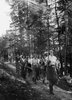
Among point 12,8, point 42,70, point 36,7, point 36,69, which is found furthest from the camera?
point 12,8

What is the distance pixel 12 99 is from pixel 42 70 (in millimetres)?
8010

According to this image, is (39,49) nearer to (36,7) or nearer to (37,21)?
(37,21)

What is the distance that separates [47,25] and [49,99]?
12.5m

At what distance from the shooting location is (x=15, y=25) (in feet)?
79.6

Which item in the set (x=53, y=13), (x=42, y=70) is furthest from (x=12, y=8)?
(x=42, y=70)

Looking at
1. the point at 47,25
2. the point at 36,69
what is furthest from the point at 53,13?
the point at 36,69

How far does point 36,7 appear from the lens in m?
16.7

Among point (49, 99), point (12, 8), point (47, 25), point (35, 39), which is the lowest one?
point (49, 99)

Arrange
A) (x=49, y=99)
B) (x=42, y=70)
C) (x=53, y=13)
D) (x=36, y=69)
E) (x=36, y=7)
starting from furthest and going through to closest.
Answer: (x=53, y=13), (x=36, y=7), (x=42, y=70), (x=36, y=69), (x=49, y=99)

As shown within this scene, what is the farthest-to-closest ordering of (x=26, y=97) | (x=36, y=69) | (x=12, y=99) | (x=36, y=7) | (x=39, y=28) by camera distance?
(x=39, y=28)
(x=36, y=7)
(x=36, y=69)
(x=26, y=97)
(x=12, y=99)

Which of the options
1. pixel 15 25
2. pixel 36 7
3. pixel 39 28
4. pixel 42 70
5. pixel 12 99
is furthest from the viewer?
pixel 15 25

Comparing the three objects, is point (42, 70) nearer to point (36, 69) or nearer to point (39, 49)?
point (36, 69)

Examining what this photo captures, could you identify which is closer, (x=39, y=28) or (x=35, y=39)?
(x=39, y=28)

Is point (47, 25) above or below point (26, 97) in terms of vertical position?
above
